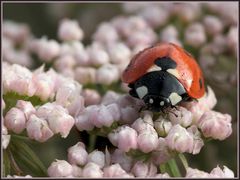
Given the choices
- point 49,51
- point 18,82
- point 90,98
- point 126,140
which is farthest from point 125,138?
point 49,51

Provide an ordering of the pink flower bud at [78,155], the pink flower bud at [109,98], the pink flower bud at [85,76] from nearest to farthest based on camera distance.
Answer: the pink flower bud at [78,155] < the pink flower bud at [109,98] < the pink flower bud at [85,76]

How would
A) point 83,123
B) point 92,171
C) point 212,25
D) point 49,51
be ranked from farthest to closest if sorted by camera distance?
point 212,25 → point 49,51 → point 83,123 → point 92,171

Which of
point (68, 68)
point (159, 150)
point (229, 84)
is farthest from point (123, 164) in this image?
point (229, 84)

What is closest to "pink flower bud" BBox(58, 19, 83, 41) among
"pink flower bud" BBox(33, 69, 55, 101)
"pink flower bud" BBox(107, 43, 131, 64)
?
"pink flower bud" BBox(107, 43, 131, 64)

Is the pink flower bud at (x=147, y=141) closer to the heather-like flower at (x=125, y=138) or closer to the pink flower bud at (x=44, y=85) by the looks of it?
the heather-like flower at (x=125, y=138)

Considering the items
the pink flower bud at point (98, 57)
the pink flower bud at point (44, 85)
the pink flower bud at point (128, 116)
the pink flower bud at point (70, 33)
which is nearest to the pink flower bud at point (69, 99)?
the pink flower bud at point (44, 85)

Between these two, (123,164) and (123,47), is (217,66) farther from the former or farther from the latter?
(123,164)

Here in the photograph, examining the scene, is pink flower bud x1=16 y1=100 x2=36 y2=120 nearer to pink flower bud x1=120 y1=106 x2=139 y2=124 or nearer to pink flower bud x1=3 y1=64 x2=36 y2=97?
pink flower bud x1=3 y1=64 x2=36 y2=97

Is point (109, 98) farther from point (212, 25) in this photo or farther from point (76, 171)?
point (212, 25)
